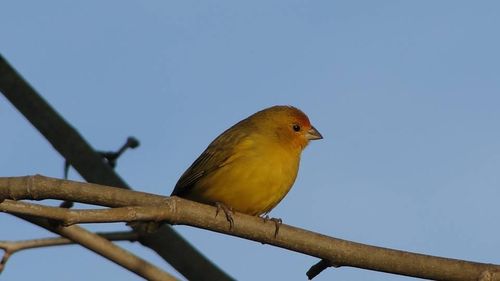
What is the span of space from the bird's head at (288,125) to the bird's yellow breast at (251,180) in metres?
0.62

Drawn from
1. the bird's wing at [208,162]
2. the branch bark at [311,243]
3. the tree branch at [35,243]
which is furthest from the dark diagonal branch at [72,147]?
the branch bark at [311,243]

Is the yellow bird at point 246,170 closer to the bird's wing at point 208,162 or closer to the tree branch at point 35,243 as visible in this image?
the bird's wing at point 208,162

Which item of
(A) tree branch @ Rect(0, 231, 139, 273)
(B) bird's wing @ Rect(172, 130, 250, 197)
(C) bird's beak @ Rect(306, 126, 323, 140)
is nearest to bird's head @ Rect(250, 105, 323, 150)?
(C) bird's beak @ Rect(306, 126, 323, 140)

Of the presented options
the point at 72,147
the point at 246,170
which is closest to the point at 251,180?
the point at 246,170

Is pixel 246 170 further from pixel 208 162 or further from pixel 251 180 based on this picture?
pixel 208 162

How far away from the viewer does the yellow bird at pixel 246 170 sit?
28.4 feet

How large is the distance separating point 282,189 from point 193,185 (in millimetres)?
789

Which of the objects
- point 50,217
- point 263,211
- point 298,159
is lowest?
point 50,217

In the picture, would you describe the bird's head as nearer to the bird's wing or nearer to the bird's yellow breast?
the bird's wing

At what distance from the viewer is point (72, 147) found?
841cm

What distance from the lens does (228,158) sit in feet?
29.6

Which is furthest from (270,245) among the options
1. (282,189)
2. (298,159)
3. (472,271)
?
(298,159)

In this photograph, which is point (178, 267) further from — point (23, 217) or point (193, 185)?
point (23, 217)

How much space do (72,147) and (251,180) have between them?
145cm
